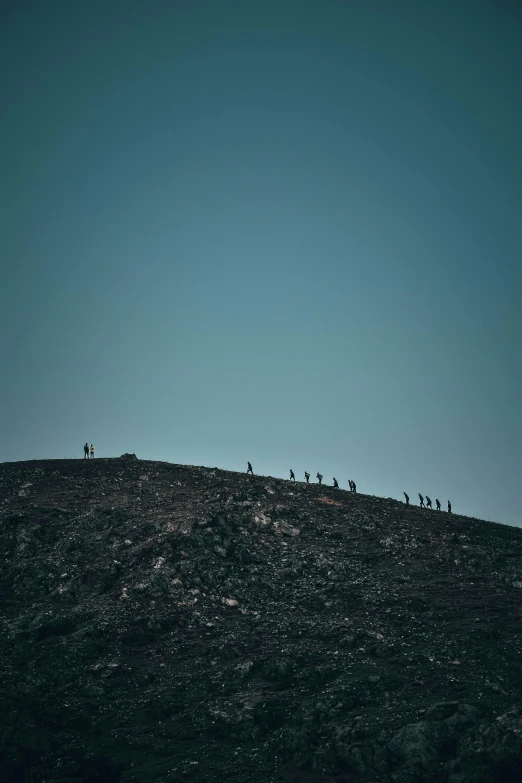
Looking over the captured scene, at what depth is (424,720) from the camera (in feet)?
88.8

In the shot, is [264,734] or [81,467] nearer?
[264,734]

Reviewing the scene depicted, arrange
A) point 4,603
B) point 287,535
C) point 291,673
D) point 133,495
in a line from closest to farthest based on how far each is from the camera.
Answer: point 291,673 < point 4,603 < point 287,535 < point 133,495

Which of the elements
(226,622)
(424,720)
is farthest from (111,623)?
(424,720)

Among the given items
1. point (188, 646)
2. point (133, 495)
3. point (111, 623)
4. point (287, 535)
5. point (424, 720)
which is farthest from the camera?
point (133, 495)

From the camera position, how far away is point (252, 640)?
121 ft

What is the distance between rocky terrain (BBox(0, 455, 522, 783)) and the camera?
87.0 feet

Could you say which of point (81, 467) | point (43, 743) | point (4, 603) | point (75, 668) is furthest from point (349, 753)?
point (81, 467)

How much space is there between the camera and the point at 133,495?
198 feet

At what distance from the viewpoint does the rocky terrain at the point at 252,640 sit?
2653cm

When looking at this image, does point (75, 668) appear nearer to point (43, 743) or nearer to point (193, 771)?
point (43, 743)

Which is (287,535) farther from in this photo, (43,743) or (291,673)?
(43,743)

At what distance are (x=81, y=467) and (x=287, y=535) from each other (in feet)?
112

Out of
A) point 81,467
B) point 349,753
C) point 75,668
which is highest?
point 81,467

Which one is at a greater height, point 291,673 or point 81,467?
point 81,467
